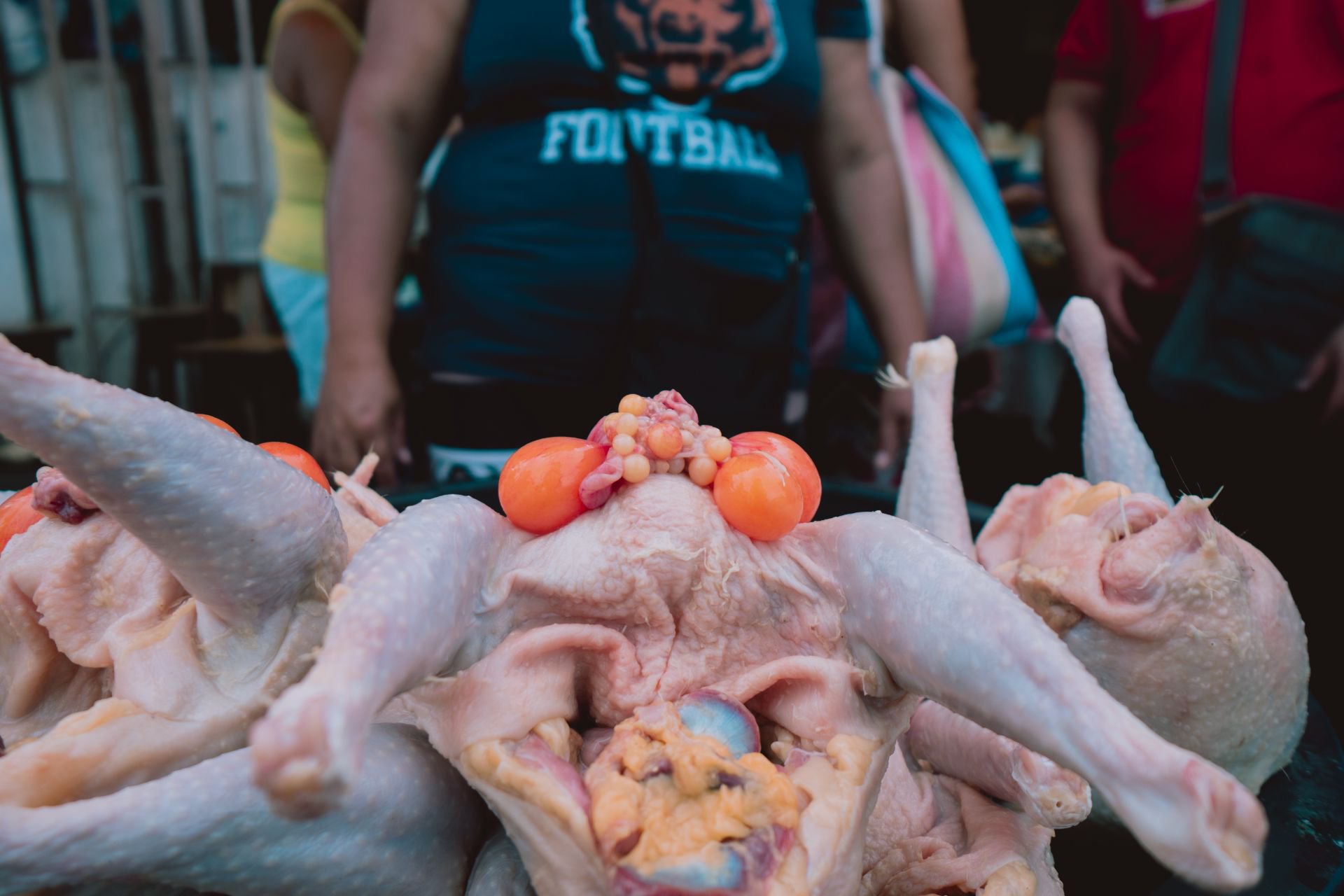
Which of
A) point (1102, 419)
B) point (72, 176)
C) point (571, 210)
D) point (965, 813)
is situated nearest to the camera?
point (965, 813)

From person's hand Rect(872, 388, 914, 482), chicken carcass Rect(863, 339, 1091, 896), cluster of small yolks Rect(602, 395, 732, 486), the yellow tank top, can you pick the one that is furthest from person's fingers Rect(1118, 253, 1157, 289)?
the yellow tank top

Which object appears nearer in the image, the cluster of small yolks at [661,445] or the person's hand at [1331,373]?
the cluster of small yolks at [661,445]

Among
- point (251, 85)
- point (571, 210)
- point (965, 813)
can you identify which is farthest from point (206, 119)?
point (965, 813)

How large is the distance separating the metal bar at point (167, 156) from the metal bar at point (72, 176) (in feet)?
0.79

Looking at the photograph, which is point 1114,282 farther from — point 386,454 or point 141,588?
point 141,588

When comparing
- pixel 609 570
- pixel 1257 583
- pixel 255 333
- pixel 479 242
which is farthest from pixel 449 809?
pixel 255 333

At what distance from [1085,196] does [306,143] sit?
160 centimetres

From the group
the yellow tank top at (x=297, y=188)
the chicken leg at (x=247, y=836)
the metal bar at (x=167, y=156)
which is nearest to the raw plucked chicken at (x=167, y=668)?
the chicken leg at (x=247, y=836)

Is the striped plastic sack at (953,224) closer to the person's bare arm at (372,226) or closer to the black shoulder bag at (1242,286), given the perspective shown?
the black shoulder bag at (1242,286)

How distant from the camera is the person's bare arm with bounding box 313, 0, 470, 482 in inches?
49.8

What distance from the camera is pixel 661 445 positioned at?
1.93 ft

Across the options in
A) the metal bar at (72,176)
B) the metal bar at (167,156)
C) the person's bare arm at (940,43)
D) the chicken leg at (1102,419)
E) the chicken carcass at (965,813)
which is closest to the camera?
the chicken carcass at (965,813)

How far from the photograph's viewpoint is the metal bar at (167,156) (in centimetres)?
270

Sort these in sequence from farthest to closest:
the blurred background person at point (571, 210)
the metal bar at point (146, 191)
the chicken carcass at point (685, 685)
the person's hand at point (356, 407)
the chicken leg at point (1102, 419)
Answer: the metal bar at point (146, 191)
the person's hand at point (356, 407)
the blurred background person at point (571, 210)
the chicken leg at point (1102, 419)
the chicken carcass at point (685, 685)
